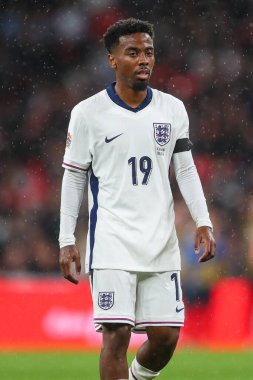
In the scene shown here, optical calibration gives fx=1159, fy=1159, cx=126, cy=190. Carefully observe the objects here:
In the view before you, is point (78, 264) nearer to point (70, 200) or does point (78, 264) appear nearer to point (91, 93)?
point (70, 200)

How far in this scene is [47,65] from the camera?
15.8 m

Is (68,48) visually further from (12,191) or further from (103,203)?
(103,203)

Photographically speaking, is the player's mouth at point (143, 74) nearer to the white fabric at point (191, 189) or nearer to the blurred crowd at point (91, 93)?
the white fabric at point (191, 189)

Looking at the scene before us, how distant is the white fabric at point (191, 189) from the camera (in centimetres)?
560

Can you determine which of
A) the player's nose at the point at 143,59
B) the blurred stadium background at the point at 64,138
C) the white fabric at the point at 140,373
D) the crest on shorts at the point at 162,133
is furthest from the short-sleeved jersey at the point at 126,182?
A: the blurred stadium background at the point at 64,138

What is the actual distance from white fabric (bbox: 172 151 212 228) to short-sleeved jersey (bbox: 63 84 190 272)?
0.11m

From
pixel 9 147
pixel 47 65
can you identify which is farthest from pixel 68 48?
pixel 9 147

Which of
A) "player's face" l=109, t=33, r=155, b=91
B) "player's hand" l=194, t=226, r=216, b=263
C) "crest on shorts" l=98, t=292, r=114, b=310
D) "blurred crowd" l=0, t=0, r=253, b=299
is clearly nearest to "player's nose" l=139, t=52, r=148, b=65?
"player's face" l=109, t=33, r=155, b=91

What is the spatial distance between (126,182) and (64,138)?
952cm

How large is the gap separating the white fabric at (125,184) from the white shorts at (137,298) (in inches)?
A: 2.1

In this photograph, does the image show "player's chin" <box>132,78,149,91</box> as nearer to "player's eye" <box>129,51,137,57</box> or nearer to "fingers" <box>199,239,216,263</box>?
"player's eye" <box>129,51,137,57</box>

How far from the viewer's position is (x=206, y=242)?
549 centimetres

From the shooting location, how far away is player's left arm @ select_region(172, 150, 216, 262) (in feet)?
18.1

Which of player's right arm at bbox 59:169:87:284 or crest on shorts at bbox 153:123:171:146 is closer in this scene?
player's right arm at bbox 59:169:87:284
